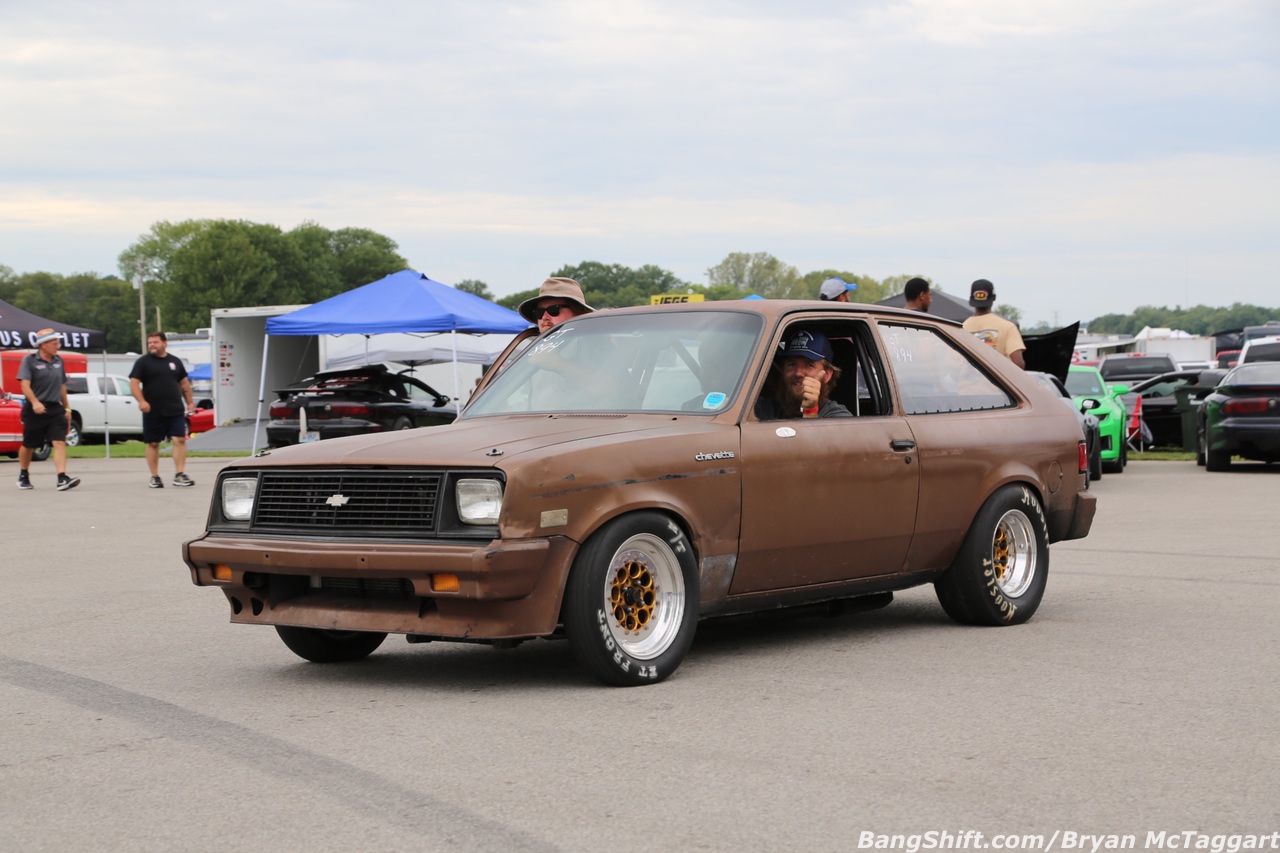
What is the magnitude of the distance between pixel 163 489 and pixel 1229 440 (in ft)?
43.8

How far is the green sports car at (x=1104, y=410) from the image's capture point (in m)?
18.9

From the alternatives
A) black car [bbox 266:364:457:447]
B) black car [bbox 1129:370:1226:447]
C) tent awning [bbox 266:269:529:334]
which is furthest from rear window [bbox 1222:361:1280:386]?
black car [bbox 266:364:457:447]

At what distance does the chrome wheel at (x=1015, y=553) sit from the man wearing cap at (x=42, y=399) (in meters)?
13.4

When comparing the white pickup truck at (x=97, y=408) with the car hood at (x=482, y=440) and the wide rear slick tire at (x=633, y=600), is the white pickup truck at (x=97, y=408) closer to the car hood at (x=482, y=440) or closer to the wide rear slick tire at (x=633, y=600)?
the car hood at (x=482, y=440)

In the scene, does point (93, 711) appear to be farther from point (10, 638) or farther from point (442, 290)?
point (442, 290)

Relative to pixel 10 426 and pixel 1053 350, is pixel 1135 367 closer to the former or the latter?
pixel 1053 350

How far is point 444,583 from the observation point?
205 inches

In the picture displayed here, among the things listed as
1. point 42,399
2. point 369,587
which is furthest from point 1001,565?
point 42,399

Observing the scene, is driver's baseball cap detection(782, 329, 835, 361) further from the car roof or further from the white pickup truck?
the white pickup truck

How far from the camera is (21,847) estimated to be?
3.67 m

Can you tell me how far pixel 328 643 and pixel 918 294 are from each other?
273 inches

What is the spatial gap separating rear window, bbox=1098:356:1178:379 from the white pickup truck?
25209 millimetres

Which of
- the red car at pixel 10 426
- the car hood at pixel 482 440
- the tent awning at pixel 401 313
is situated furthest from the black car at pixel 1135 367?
the car hood at pixel 482 440

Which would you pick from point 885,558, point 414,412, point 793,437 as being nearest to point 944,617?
point 885,558
